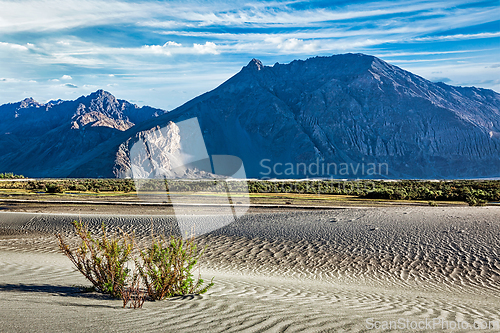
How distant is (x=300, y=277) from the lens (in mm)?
8945

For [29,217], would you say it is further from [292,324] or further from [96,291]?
[292,324]

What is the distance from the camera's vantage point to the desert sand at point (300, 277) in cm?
457

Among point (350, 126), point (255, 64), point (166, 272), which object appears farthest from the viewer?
point (255, 64)

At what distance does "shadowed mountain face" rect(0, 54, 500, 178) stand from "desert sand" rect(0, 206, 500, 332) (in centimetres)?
8591

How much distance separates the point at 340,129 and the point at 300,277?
110 meters

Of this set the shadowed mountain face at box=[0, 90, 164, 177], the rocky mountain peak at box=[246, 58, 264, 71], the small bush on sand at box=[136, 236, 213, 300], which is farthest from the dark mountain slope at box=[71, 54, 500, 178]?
the small bush on sand at box=[136, 236, 213, 300]

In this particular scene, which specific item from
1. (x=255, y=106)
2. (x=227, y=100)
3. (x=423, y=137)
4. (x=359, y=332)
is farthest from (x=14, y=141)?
(x=359, y=332)

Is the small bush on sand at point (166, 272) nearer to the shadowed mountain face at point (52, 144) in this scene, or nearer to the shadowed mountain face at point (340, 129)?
the shadowed mountain face at point (340, 129)

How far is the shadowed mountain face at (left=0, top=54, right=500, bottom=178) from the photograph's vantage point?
350ft

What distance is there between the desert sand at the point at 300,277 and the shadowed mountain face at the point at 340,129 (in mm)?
85912
